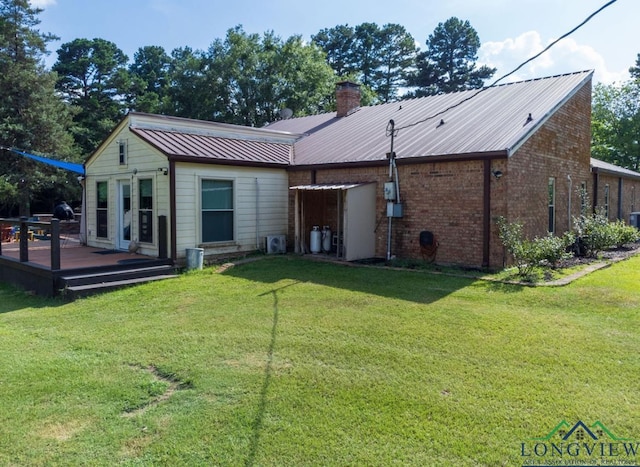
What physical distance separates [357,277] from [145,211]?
574 centimetres

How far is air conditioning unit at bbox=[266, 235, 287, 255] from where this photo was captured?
12.5 metres

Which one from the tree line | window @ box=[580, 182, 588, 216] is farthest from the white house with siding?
the tree line

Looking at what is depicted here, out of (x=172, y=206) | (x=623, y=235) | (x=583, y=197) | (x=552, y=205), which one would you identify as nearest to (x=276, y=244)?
(x=172, y=206)

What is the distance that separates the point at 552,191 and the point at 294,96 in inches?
896

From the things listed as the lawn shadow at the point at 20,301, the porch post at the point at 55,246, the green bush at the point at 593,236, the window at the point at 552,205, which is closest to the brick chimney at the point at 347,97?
the window at the point at 552,205

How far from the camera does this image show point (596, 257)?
37.4 ft

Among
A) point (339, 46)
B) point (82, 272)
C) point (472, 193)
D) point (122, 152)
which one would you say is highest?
point (339, 46)

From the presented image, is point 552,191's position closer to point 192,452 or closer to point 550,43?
point 550,43

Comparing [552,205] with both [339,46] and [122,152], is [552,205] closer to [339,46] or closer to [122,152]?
[122,152]

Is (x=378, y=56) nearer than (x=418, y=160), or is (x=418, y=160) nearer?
(x=418, y=160)

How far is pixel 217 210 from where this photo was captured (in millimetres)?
11625

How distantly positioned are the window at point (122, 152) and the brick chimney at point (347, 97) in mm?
8461

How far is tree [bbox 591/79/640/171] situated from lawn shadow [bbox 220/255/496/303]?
3046cm

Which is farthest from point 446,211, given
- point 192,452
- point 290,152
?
point 192,452
